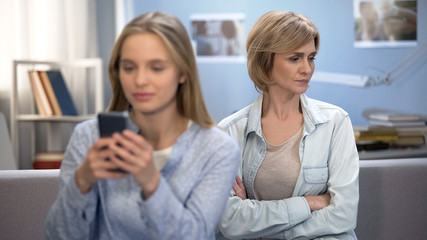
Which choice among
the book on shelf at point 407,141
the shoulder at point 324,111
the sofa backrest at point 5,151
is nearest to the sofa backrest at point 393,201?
the shoulder at point 324,111

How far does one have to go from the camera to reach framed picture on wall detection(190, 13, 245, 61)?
480 cm

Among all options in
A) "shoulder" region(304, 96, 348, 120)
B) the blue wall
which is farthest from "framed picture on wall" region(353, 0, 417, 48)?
"shoulder" region(304, 96, 348, 120)

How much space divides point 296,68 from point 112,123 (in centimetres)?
87

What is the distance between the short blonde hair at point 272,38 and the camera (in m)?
1.91

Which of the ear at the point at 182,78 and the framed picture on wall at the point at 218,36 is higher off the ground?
the framed picture on wall at the point at 218,36

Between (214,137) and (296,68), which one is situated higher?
(296,68)

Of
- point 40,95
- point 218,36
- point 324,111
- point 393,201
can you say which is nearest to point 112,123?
point 324,111

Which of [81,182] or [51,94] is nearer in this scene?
[81,182]

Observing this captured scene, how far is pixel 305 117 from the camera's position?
1.98m

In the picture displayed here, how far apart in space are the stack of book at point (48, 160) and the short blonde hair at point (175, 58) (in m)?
2.77

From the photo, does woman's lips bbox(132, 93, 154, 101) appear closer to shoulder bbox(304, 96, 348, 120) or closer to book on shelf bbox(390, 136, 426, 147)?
shoulder bbox(304, 96, 348, 120)

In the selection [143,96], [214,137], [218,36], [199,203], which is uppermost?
[218,36]

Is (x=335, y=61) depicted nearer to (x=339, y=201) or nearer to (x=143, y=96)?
(x=339, y=201)

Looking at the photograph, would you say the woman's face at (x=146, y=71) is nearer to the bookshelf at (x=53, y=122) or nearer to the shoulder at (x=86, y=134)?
the shoulder at (x=86, y=134)
